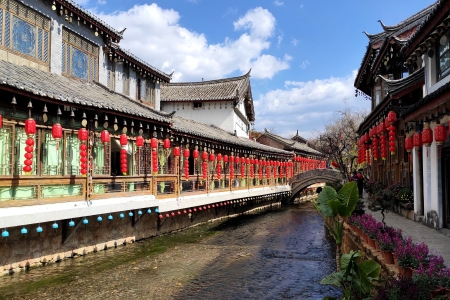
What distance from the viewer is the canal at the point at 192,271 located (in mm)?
9016

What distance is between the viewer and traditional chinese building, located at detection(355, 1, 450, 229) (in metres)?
8.47

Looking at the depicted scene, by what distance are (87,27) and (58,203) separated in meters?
8.06

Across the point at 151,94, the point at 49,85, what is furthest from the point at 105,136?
the point at 151,94

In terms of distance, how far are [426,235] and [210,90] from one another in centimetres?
2443

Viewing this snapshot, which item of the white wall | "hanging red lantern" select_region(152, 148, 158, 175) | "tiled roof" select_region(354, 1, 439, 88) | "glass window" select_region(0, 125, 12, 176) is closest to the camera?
"glass window" select_region(0, 125, 12, 176)

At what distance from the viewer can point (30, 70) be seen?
1180 centimetres

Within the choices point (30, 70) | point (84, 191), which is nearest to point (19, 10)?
point (30, 70)

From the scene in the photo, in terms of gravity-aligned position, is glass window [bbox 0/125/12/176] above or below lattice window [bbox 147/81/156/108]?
below

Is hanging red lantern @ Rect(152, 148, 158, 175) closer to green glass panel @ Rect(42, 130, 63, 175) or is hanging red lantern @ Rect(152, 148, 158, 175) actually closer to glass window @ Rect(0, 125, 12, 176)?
green glass panel @ Rect(42, 130, 63, 175)

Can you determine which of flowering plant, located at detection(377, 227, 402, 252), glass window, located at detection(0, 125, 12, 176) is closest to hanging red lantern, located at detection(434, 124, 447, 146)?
flowering plant, located at detection(377, 227, 402, 252)

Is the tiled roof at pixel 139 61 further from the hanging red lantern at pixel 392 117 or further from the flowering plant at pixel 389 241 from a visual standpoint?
the flowering plant at pixel 389 241

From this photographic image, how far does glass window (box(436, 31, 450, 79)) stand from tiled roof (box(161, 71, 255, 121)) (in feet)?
67.7

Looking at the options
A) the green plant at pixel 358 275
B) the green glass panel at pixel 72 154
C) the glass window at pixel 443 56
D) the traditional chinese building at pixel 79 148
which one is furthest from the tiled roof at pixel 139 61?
the green plant at pixel 358 275

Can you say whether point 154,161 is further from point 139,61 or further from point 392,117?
point 392,117
